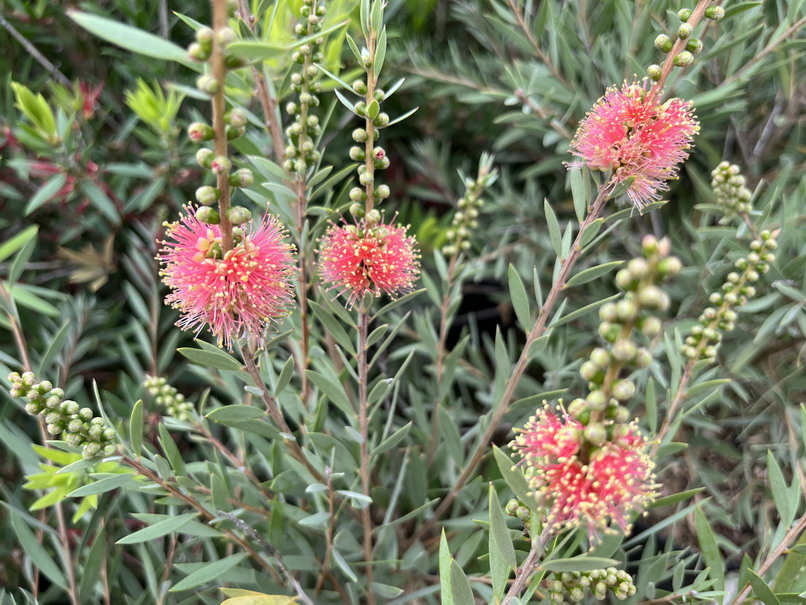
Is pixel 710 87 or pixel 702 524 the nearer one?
pixel 702 524

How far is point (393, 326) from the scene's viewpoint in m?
1.00

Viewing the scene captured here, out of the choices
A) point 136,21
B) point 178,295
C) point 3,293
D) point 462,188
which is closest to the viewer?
point 178,295

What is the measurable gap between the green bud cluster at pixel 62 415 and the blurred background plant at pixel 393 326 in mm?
22

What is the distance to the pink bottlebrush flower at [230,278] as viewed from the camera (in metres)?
0.46

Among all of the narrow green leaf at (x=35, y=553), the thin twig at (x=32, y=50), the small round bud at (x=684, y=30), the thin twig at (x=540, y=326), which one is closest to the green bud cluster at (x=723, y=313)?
the thin twig at (x=540, y=326)

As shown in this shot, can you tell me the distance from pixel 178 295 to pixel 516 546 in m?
0.43

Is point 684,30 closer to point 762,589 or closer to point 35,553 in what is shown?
point 762,589

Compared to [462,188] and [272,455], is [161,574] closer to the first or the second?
[272,455]

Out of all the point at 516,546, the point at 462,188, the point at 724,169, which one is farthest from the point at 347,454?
the point at 462,188

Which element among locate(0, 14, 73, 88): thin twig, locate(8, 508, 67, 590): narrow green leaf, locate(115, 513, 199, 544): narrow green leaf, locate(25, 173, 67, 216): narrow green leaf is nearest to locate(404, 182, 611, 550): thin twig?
locate(115, 513, 199, 544): narrow green leaf

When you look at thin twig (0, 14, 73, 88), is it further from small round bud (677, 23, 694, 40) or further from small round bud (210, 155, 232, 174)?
small round bud (677, 23, 694, 40)

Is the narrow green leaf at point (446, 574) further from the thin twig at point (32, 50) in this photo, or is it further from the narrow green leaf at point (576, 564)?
the thin twig at point (32, 50)

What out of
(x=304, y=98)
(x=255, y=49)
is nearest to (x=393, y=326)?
(x=304, y=98)

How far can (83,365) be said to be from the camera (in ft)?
3.50
